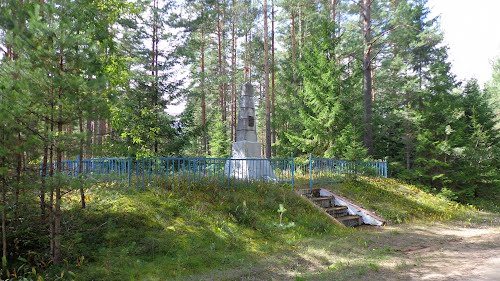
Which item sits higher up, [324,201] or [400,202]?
[324,201]

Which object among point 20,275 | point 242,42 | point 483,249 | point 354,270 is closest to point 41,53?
point 20,275

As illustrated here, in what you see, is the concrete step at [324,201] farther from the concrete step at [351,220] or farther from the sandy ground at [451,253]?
the sandy ground at [451,253]

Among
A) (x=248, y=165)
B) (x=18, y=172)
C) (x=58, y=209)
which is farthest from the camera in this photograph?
(x=248, y=165)

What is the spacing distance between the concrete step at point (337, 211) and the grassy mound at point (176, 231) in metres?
0.70

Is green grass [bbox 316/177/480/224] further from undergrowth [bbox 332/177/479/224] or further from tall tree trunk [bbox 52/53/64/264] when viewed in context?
tall tree trunk [bbox 52/53/64/264]

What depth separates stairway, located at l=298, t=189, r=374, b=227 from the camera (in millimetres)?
9953

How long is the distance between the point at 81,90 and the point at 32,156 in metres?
1.32

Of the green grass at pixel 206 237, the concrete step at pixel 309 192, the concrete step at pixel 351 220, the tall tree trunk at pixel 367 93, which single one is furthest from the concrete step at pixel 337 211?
the tall tree trunk at pixel 367 93

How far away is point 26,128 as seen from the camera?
16.0ft

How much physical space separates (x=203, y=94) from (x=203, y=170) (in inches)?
392

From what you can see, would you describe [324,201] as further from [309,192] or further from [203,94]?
[203,94]

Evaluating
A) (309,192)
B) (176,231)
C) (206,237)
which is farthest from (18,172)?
(309,192)

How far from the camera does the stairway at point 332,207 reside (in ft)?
32.7

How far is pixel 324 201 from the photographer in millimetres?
10695
